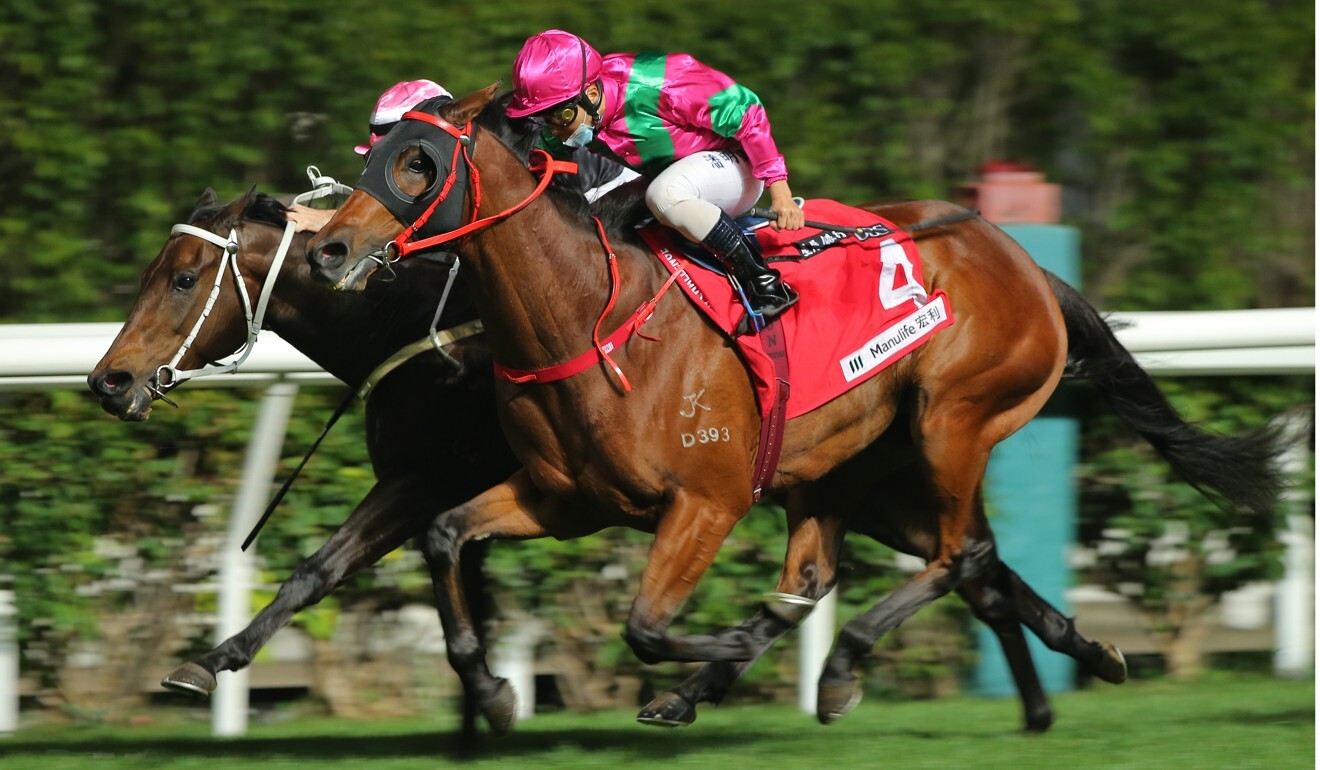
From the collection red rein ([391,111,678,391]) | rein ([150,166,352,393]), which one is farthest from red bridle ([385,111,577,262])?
rein ([150,166,352,393])

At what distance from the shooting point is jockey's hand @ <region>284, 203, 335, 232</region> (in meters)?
4.57

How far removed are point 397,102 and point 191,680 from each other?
1.55 metres

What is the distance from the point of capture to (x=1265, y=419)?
18.9 ft

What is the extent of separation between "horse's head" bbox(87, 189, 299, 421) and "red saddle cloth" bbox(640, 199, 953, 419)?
3.22 ft

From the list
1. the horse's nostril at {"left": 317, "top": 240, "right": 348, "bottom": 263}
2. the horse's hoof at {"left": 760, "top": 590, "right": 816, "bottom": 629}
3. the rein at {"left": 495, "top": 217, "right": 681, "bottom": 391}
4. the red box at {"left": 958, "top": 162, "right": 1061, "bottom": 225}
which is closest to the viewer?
the horse's nostril at {"left": 317, "top": 240, "right": 348, "bottom": 263}

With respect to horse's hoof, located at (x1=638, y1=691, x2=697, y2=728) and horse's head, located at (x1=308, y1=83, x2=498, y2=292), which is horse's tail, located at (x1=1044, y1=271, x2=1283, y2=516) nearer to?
horse's hoof, located at (x1=638, y1=691, x2=697, y2=728)

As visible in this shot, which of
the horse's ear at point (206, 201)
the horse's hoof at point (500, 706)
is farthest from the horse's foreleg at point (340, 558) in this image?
the horse's ear at point (206, 201)

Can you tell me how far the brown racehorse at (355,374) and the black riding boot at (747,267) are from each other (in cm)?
68

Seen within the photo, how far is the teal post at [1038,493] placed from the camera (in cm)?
550

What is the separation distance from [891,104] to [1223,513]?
Result: 1.73m

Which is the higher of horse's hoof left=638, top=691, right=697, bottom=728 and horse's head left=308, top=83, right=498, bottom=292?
horse's head left=308, top=83, right=498, bottom=292

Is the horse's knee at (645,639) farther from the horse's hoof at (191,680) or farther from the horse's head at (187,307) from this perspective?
the horse's head at (187,307)

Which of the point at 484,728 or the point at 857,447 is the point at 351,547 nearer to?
the point at 484,728

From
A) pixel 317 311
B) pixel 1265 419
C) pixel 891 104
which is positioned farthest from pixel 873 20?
pixel 317 311
